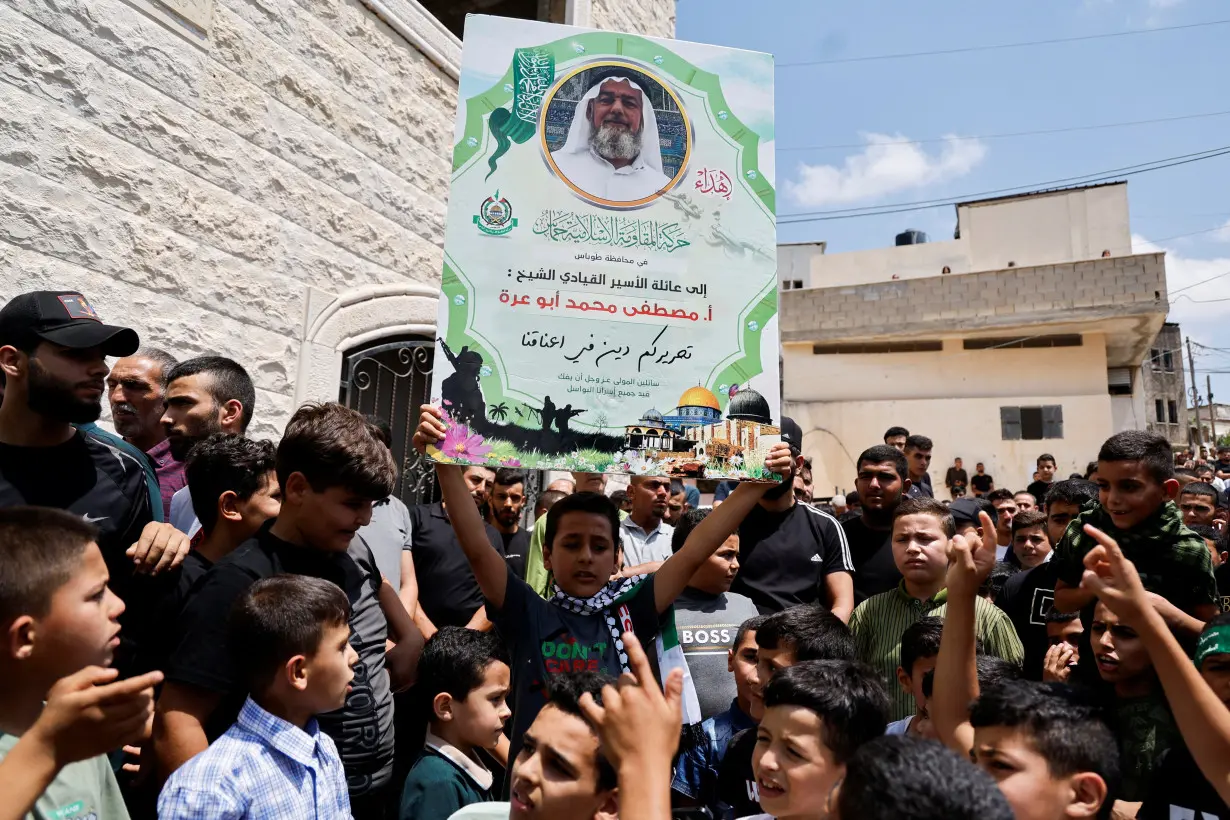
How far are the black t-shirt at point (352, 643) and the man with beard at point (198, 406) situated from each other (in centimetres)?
95

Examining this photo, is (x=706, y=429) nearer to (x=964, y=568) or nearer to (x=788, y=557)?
(x=964, y=568)

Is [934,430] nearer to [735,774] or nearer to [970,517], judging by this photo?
[970,517]

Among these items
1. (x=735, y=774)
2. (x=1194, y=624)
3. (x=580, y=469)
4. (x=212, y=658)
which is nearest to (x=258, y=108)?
(x=580, y=469)

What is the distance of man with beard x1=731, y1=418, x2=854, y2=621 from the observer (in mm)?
4004

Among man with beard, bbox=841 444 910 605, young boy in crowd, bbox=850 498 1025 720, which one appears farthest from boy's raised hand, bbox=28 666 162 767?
man with beard, bbox=841 444 910 605

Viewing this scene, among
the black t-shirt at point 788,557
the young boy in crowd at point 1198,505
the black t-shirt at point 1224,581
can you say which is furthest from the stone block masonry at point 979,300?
the black t-shirt at point 788,557

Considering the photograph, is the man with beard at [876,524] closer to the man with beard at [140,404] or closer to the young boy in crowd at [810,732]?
the young boy in crowd at [810,732]

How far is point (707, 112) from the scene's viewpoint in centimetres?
322

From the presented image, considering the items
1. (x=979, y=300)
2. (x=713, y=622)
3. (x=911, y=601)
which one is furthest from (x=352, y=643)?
(x=979, y=300)

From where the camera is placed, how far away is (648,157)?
10.4 feet

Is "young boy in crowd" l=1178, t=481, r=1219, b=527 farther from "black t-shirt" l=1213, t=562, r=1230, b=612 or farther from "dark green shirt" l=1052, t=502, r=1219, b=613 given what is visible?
"dark green shirt" l=1052, t=502, r=1219, b=613

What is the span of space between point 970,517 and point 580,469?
4.04 meters

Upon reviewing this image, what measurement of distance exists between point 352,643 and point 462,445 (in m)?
0.69

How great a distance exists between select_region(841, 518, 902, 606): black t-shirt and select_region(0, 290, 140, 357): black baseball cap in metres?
3.38
